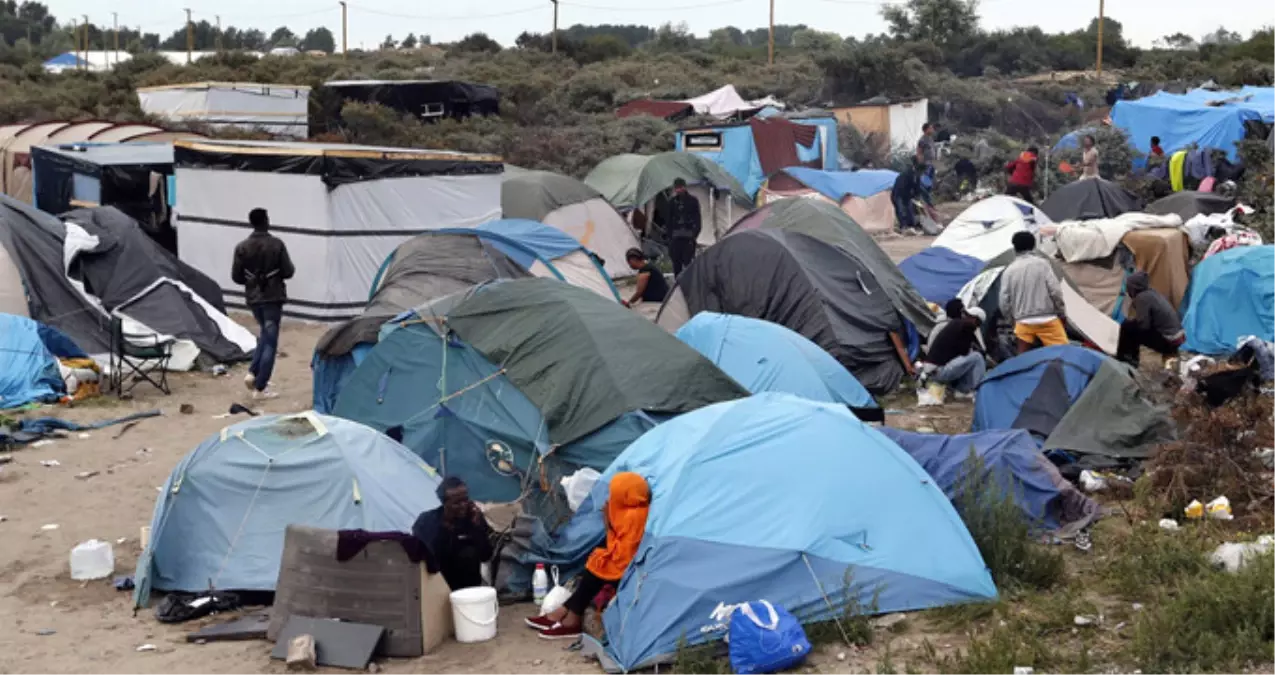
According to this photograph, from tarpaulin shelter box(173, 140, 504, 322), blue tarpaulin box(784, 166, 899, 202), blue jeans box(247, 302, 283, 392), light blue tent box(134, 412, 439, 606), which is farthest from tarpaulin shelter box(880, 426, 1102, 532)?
blue tarpaulin box(784, 166, 899, 202)

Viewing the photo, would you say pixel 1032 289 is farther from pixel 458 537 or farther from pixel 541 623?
pixel 458 537

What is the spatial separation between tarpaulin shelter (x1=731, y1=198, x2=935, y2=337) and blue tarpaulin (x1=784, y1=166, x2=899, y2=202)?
333 inches

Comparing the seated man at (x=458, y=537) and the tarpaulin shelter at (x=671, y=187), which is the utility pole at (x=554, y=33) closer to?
the tarpaulin shelter at (x=671, y=187)

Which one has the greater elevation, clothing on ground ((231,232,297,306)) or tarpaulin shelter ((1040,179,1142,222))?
tarpaulin shelter ((1040,179,1142,222))

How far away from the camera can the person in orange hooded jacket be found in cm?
728

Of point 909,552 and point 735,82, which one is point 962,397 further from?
point 735,82

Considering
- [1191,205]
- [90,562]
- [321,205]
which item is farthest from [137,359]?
[1191,205]

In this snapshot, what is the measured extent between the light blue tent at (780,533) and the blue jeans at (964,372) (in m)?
4.59

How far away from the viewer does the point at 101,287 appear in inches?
543

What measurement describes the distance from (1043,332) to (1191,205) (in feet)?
21.1

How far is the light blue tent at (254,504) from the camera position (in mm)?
7785

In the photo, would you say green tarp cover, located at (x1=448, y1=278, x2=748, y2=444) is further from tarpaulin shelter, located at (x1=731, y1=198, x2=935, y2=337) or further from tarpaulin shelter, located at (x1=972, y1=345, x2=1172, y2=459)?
tarpaulin shelter, located at (x1=731, y1=198, x2=935, y2=337)

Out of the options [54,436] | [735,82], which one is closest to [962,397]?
[54,436]

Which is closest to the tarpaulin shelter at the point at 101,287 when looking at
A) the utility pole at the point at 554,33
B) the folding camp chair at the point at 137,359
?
the folding camp chair at the point at 137,359
